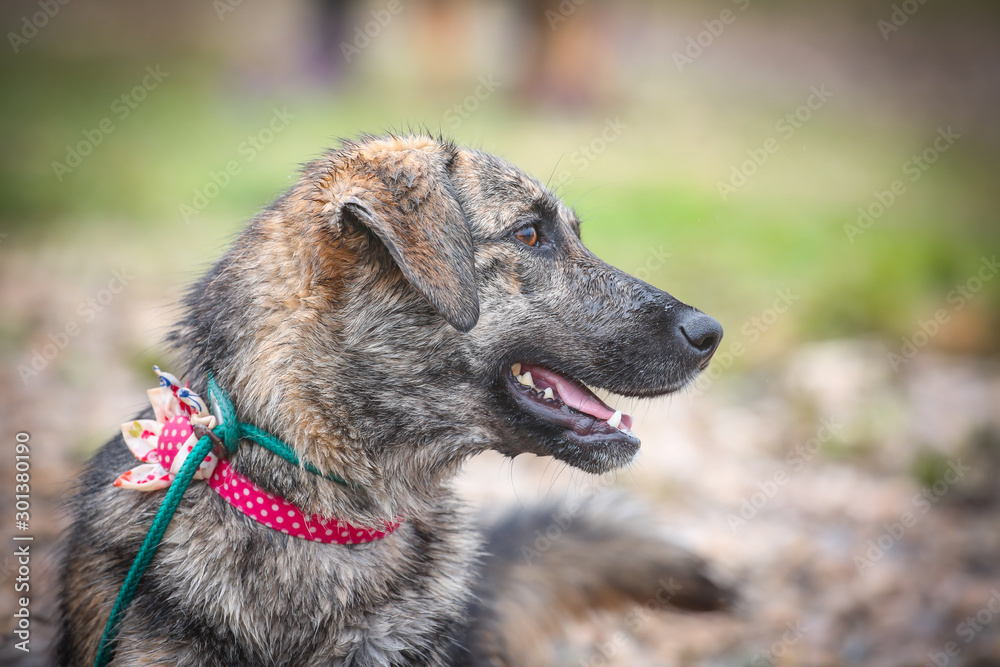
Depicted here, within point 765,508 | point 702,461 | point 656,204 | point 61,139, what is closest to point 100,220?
point 61,139

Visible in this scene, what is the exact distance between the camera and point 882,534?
16.0 feet

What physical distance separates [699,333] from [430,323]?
1.02 metres

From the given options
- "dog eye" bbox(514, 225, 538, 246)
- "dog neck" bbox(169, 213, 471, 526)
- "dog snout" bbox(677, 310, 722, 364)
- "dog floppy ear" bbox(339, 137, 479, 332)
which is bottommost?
"dog neck" bbox(169, 213, 471, 526)

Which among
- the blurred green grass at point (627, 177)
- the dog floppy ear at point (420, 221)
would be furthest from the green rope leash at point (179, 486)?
the blurred green grass at point (627, 177)

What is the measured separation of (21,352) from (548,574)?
5.31 meters

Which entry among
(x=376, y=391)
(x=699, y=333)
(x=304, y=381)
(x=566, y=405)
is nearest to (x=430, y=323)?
(x=376, y=391)

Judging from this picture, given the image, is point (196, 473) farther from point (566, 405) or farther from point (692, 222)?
point (692, 222)

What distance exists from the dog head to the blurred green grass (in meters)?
5.29

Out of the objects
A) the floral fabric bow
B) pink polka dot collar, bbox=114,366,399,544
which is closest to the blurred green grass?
pink polka dot collar, bbox=114,366,399,544

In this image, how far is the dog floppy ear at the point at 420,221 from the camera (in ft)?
7.28

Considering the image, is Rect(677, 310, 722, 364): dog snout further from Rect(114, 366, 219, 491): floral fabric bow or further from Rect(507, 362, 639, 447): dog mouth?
Rect(114, 366, 219, 491): floral fabric bow

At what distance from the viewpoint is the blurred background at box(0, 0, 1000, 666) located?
456 cm

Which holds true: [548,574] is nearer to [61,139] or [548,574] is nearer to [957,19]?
[61,139]

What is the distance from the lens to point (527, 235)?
2729 millimetres
